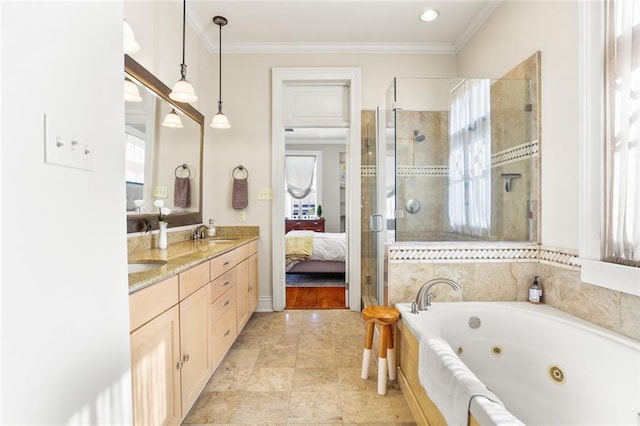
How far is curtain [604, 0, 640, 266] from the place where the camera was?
1277mm

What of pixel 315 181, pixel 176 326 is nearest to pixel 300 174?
pixel 315 181

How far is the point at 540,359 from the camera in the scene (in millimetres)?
1518

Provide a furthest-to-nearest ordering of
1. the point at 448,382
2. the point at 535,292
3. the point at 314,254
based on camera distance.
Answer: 1. the point at 314,254
2. the point at 535,292
3. the point at 448,382

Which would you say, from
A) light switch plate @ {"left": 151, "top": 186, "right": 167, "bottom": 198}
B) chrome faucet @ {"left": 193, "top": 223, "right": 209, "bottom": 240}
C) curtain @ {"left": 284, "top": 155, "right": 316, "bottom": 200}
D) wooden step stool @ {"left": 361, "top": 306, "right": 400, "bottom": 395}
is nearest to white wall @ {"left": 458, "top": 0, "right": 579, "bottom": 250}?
wooden step stool @ {"left": 361, "top": 306, "right": 400, "bottom": 395}

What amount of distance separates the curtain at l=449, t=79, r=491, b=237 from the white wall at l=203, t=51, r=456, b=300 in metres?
0.88

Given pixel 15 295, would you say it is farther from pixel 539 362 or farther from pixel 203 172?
pixel 203 172

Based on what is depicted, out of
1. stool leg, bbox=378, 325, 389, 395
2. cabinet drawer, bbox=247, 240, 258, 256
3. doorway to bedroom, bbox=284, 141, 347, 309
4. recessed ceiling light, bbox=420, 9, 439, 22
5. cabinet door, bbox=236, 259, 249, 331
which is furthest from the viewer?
doorway to bedroom, bbox=284, 141, 347, 309

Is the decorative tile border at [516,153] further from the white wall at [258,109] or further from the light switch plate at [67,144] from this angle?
the light switch plate at [67,144]

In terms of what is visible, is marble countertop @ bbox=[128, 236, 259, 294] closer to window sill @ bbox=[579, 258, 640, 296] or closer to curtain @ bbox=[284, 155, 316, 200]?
window sill @ bbox=[579, 258, 640, 296]

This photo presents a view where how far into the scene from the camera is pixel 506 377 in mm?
1591

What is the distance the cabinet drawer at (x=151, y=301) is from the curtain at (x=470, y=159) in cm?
206

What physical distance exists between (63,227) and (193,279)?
891 mm

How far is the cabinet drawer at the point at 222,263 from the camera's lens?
1833 millimetres

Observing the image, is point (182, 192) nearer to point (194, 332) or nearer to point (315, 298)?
point (194, 332)
